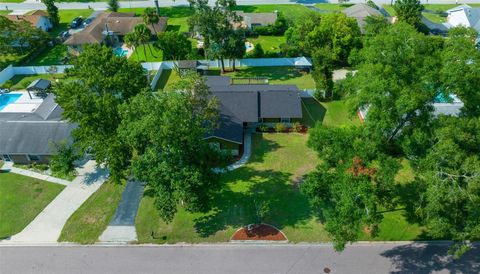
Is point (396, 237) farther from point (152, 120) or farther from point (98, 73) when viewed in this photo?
point (98, 73)

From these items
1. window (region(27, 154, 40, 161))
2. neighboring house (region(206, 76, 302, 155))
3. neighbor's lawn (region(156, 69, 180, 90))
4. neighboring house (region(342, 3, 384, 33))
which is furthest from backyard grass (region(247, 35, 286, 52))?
window (region(27, 154, 40, 161))

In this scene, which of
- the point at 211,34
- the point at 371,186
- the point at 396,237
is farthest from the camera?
the point at 211,34

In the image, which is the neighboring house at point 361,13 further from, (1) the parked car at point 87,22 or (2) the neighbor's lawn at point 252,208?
(1) the parked car at point 87,22

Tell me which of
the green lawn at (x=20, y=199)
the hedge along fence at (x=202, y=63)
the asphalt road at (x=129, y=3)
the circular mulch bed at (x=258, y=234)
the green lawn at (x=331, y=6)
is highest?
the asphalt road at (x=129, y=3)

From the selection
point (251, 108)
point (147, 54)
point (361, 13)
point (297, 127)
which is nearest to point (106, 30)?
point (147, 54)

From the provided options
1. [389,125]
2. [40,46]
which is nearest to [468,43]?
[389,125]

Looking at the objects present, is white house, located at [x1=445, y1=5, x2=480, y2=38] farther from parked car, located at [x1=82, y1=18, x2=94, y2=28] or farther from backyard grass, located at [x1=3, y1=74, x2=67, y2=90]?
parked car, located at [x1=82, y1=18, x2=94, y2=28]

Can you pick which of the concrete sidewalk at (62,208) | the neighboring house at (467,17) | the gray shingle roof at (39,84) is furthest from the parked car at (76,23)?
the neighboring house at (467,17)
